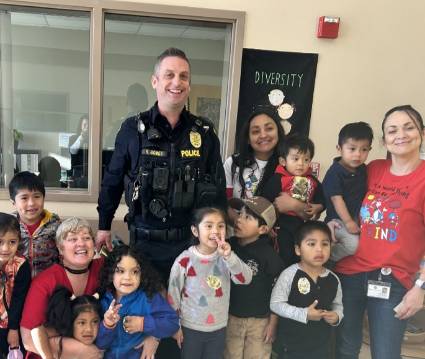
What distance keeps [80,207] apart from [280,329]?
1.97m

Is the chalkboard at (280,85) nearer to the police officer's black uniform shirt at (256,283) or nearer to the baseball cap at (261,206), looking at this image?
the baseball cap at (261,206)

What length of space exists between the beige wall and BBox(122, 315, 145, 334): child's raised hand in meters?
1.52

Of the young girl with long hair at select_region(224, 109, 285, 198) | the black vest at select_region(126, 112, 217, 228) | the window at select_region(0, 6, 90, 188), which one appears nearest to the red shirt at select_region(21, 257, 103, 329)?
the black vest at select_region(126, 112, 217, 228)

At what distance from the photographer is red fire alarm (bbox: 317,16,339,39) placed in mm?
3006

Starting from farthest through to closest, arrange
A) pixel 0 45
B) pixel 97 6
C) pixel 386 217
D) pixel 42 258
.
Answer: pixel 0 45, pixel 97 6, pixel 42 258, pixel 386 217

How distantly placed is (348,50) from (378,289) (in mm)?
2109

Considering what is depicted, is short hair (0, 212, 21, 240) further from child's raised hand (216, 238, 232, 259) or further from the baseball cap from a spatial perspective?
the baseball cap

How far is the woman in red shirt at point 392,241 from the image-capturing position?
5.56 ft

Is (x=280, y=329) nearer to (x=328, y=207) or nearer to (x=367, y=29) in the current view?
(x=328, y=207)

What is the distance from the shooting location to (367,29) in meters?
3.11

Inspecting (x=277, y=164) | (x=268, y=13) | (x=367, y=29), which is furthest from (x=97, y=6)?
(x=367, y=29)

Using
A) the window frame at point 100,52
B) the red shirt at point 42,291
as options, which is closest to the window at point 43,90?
the window frame at point 100,52

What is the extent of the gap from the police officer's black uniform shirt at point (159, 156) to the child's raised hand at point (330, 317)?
724 mm

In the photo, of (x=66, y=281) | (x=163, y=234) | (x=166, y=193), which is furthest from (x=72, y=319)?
(x=166, y=193)
